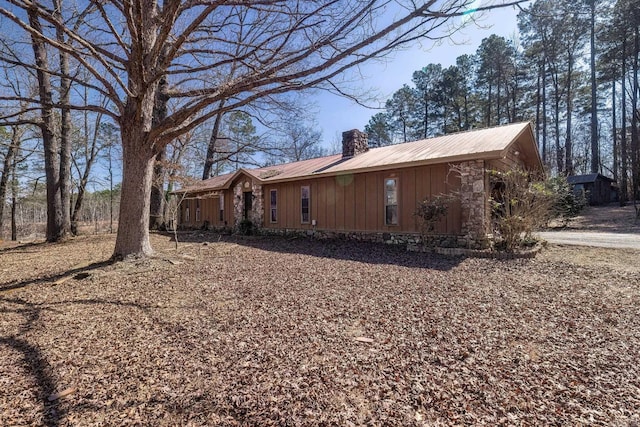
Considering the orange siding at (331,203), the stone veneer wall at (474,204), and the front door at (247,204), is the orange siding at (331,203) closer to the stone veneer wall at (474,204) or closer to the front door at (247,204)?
the stone veneer wall at (474,204)

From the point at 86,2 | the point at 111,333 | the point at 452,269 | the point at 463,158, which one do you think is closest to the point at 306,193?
the point at 463,158

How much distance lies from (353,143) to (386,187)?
10.4 feet

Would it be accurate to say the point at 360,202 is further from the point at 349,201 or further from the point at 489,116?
the point at 489,116

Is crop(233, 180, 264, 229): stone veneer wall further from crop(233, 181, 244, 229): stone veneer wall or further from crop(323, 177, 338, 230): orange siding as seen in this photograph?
crop(323, 177, 338, 230): orange siding

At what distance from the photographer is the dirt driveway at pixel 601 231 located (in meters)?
8.72

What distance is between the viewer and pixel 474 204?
7.45 m

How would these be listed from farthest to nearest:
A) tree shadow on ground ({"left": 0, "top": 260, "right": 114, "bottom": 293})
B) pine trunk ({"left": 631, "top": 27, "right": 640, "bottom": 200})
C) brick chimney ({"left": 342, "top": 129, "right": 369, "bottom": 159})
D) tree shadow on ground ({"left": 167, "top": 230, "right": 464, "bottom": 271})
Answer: pine trunk ({"left": 631, "top": 27, "right": 640, "bottom": 200})
brick chimney ({"left": 342, "top": 129, "right": 369, "bottom": 159})
tree shadow on ground ({"left": 167, "top": 230, "right": 464, "bottom": 271})
tree shadow on ground ({"left": 0, "top": 260, "right": 114, "bottom": 293})

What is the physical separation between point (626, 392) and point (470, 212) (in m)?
5.80

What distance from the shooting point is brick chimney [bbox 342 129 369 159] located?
11773 millimetres

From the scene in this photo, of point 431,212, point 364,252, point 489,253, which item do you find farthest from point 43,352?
point 489,253

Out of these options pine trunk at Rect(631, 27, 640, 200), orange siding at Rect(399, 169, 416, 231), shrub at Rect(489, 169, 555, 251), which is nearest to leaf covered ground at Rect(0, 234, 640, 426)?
shrub at Rect(489, 169, 555, 251)

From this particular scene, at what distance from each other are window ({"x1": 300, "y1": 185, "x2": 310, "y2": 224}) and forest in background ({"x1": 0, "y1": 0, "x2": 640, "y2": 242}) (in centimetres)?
519

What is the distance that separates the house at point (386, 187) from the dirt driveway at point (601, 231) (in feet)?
8.97

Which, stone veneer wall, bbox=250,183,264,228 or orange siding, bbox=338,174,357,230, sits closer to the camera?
orange siding, bbox=338,174,357,230
